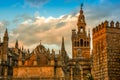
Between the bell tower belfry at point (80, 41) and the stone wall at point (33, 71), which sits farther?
the bell tower belfry at point (80, 41)

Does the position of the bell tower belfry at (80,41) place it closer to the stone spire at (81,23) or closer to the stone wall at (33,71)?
the stone spire at (81,23)

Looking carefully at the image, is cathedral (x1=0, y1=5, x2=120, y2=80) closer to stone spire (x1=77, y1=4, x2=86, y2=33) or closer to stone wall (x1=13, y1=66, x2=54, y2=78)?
stone wall (x1=13, y1=66, x2=54, y2=78)

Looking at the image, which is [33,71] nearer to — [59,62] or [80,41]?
[59,62]

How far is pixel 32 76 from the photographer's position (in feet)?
201

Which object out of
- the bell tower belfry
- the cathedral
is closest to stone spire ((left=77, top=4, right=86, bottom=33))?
the bell tower belfry

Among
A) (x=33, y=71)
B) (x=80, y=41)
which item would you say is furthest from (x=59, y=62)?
(x=80, y=41)

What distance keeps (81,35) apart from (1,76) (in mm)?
42750

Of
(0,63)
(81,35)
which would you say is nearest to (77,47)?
(81,35)

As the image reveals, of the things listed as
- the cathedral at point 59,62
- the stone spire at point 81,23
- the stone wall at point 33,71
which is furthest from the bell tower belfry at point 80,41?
the stone wall at point 33,71

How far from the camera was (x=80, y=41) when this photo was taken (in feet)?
319

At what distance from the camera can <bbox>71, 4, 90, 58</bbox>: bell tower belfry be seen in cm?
9581

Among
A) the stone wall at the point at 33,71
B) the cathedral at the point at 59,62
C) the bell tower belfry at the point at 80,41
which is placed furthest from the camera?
the bell tower belfry at the point at 80,41

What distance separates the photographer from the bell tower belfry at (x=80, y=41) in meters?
95.8

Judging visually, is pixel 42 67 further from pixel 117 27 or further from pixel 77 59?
pixel 77 59
